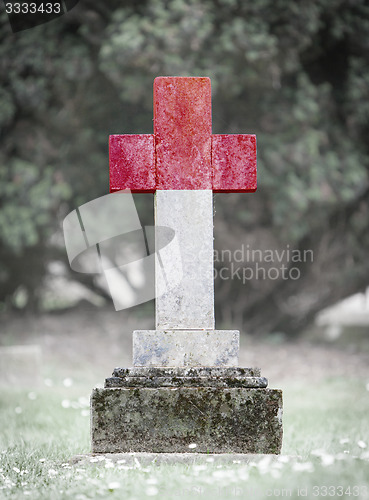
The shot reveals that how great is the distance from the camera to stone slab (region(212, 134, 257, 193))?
3.91 metres

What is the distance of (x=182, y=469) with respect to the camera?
3.13 meters

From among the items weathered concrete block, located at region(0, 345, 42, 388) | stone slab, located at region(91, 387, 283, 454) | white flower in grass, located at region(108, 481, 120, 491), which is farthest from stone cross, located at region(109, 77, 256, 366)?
weathered concrete block, located at region(0, 345, 42, 388)

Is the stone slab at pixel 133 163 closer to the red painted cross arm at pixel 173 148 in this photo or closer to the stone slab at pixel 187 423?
the red painted cross arm at pixel 173 148

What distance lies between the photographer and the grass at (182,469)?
273 cm

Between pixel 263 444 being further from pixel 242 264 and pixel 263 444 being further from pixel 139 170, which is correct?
pixel 242 264

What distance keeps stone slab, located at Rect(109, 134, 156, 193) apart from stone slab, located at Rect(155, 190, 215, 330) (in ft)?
0.43

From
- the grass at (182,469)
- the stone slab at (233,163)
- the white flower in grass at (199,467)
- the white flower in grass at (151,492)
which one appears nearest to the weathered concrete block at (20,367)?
the grass at (182,469)

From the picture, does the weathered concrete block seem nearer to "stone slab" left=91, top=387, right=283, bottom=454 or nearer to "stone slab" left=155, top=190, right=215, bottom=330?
"stone slab" left=155, top=190, right=215, bottom=330

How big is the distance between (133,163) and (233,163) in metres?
0.64

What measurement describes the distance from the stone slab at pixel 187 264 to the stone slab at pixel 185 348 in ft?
0.28

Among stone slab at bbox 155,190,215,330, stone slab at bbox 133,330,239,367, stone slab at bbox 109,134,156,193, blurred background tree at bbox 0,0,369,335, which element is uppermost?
blurred background tree at bbox 0,0,369,335

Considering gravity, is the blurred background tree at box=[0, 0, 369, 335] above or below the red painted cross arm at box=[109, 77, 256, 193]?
above

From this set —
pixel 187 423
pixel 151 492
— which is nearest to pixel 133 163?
pixel 187 423

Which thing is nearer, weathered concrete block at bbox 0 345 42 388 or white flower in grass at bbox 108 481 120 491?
white flower in grass at bbox 108 481 120 491
